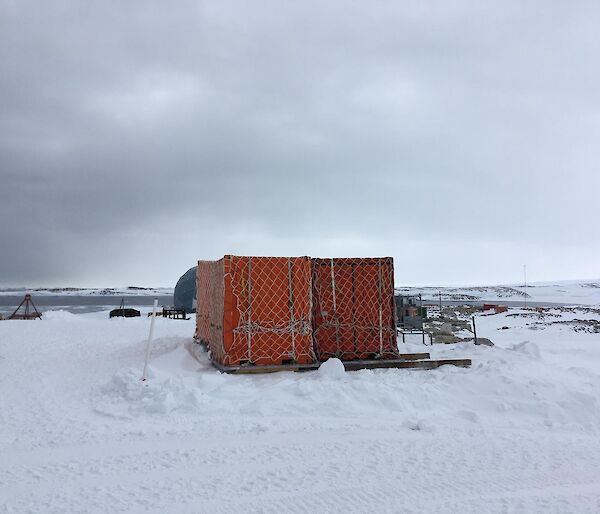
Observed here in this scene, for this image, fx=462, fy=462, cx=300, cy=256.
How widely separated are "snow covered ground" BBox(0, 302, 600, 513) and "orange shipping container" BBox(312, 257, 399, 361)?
1487mm

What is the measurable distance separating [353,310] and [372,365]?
4.46 ft

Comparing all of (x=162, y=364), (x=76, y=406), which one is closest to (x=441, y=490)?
(x=76, y=406)

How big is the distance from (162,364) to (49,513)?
6222 millimetres

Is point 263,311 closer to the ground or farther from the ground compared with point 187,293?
closer to the ground

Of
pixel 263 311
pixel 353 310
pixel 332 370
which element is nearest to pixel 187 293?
pixel 353 310

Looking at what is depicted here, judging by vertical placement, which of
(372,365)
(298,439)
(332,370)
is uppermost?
(332,370)

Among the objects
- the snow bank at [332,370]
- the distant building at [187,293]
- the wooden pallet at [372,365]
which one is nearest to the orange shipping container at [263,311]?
the wooden pallet at [372,365]

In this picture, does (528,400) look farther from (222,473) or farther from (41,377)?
(41,377)

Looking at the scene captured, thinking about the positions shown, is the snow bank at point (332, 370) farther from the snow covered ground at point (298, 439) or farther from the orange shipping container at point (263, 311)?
the orange shipping container at point (263, 311)

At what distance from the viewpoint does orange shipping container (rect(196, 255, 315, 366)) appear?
32.5ft

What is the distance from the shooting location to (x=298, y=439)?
5930 millimetres

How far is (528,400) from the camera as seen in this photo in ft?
25.7

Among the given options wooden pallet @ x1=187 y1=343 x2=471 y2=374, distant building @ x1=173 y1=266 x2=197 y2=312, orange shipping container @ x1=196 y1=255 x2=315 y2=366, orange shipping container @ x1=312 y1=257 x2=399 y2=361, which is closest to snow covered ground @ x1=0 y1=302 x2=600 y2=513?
wooden pallet @ x1=187 y1=343 x2=471 y2=374

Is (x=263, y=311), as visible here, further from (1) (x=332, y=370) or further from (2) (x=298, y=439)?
(2) (x=298, y=439)
